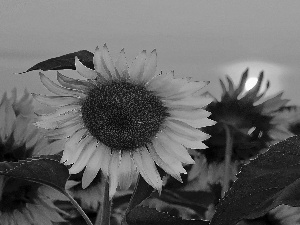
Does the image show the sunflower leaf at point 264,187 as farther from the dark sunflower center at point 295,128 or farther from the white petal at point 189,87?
the dark sunflower center at point 295,128

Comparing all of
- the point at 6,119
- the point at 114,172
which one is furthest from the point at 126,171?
the point at 6,119

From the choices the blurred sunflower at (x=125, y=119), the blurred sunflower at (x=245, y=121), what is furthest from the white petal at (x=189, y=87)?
the blurred sunflower at (x=245, y=121)

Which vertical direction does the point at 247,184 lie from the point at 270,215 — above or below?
above

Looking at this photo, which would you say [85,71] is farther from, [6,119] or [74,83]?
[6,119]

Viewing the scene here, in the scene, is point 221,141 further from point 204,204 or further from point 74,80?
point 74,80

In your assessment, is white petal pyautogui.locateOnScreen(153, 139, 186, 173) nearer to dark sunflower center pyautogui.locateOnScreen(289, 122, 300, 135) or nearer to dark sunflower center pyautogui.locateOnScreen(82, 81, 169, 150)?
dark sunflower center pyautogui.locateOnScreen(82, 81, 169, 150)

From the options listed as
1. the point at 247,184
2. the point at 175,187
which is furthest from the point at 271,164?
the point at 175,187
